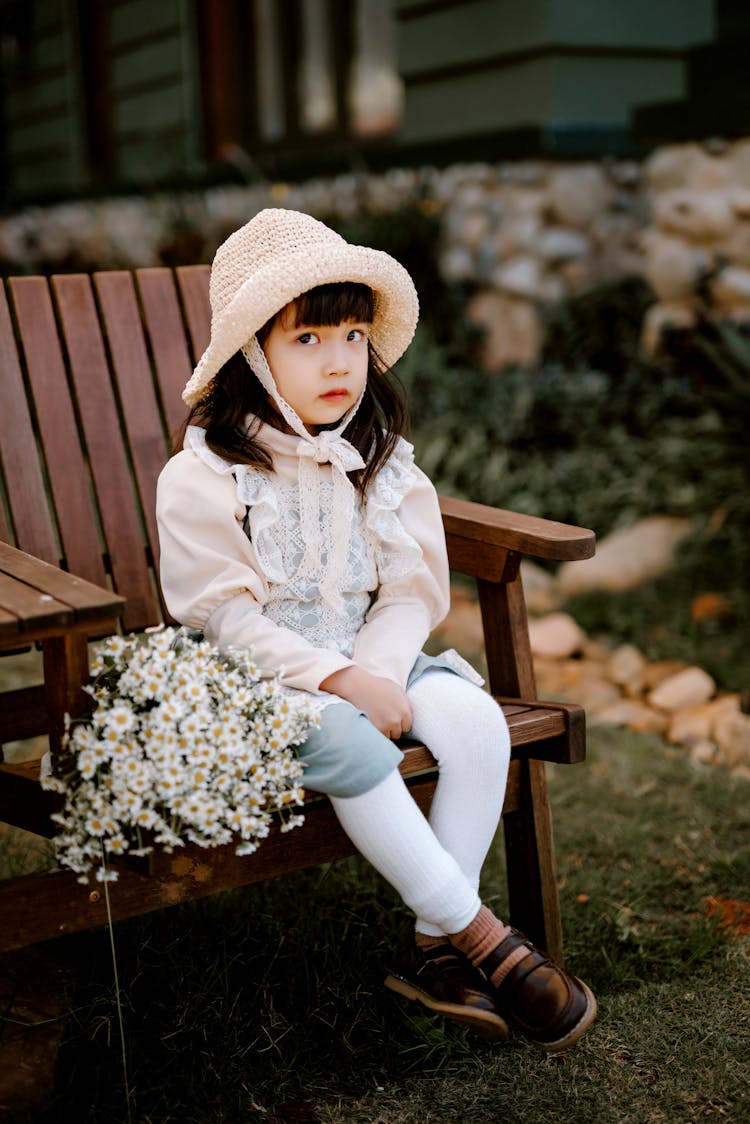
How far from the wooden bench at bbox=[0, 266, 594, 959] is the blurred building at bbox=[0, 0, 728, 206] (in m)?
2.99

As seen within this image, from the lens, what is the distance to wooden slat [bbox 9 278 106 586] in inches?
97.8

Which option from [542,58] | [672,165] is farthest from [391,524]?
[542,58]

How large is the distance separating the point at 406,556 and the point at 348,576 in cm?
11

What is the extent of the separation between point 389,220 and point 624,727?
304 centimetres

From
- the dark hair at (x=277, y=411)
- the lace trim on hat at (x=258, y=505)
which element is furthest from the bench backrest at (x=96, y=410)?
the lace trim on hat at (x=258, y=505)

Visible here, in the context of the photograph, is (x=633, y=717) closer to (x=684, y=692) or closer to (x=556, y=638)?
(x=684, y=692)

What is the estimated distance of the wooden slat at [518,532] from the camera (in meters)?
2.11

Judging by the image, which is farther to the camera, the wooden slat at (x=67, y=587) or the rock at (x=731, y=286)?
the rock at (x=731, y=286)

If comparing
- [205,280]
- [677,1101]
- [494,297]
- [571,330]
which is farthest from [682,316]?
[677,1101]

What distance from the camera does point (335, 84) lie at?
7195 millimetres

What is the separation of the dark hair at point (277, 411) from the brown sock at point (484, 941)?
0.77m

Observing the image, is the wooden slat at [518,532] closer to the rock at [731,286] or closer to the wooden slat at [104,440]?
the wooden slat at [104,440]

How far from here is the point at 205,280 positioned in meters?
2.72

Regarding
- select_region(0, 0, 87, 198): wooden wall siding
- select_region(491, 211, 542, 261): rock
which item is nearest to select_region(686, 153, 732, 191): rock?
select_region(491, 211, 542, 261): rock
